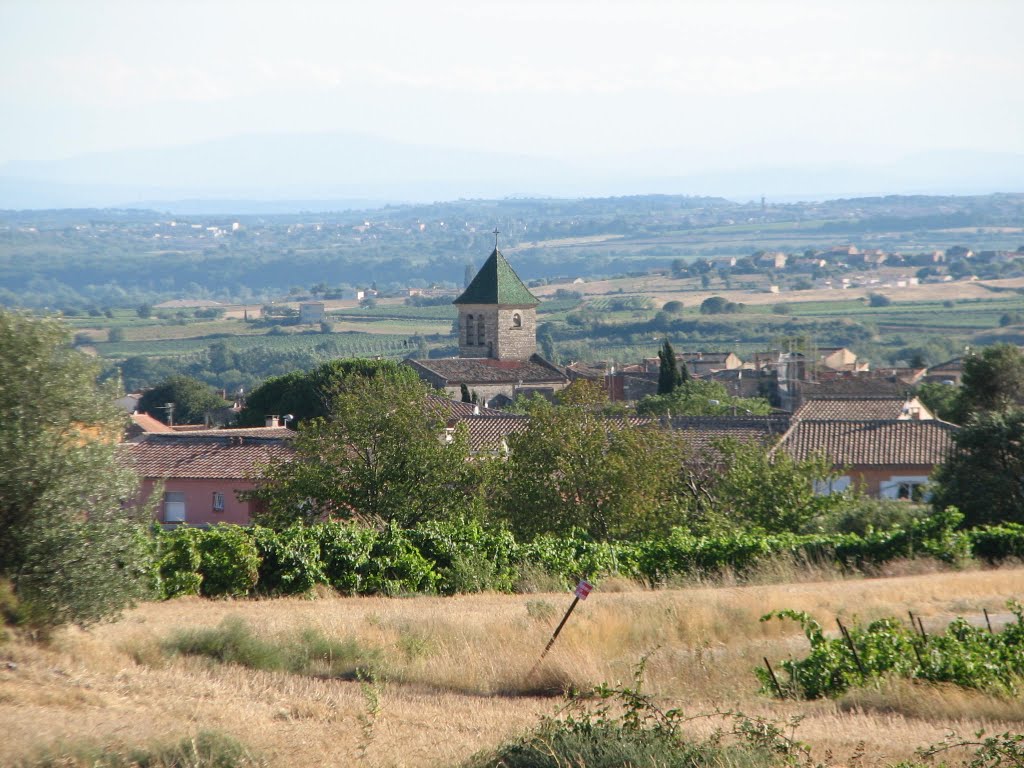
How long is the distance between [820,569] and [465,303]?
60.2 m

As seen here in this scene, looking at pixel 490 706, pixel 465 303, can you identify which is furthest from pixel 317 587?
pixel 465 303

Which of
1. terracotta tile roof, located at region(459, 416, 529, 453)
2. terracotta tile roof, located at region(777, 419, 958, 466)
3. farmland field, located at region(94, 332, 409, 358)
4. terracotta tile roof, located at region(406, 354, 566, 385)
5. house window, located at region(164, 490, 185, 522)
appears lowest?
farmland field, located at region(94, 332, 409, 358)

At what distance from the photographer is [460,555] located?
1973 centimetres

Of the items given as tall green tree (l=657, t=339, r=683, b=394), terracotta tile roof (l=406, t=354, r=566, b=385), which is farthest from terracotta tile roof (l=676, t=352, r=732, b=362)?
tall green tree (l=657, t=339, r=683, b=394)

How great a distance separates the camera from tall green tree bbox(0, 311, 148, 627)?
11109mm

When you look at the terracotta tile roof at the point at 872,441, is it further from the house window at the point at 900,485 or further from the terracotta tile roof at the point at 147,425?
the terracotta tile roof at the point at 147,425

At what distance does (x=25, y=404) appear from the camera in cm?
1129

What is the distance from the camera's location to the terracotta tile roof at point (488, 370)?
6706 cm

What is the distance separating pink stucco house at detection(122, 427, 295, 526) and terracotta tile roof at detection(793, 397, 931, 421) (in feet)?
54.1

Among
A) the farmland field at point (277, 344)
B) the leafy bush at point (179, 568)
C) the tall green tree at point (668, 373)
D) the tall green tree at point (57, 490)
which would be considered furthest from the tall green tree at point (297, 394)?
the farmland field at point (277, 344)

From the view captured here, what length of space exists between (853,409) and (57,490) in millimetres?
36862

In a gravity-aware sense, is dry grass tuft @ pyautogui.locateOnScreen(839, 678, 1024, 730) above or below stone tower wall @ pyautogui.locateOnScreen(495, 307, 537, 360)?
above

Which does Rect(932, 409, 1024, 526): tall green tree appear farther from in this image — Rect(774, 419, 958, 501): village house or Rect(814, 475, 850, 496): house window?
Rect(774, 419, 958, 501): village house

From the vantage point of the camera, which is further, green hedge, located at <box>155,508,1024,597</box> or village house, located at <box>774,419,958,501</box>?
village house, located at <box>774,419,958,501</box>
